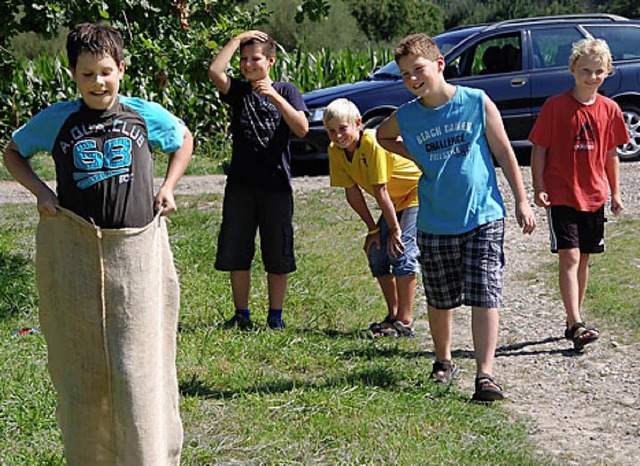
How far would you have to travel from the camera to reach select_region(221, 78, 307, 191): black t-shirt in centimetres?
652

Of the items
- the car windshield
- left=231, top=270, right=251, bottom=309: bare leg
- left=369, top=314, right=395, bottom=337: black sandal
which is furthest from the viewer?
the car windshield

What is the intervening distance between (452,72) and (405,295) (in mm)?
8076

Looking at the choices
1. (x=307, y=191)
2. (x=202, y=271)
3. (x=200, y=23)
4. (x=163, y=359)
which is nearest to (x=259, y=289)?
(x=202, y=271)

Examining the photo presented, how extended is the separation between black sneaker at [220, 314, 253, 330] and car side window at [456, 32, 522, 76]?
8356 millimetres

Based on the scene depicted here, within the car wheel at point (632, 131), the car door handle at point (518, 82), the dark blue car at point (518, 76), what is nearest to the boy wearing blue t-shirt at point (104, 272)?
the dark blue car at point (518, 76)

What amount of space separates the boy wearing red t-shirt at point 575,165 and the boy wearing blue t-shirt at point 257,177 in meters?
1.53

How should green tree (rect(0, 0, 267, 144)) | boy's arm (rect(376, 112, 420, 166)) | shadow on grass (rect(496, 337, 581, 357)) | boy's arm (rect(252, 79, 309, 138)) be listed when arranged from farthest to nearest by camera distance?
green tree (rect(0, 0, 267, 144)), shadow on grass (rect(496, 337, 581, 357)), boy's arm (rect(252, 79, 309, 138)), boy's arm (rect(376, 112, 420, 166))

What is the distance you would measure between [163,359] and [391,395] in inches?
72.0

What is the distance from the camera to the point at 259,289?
26.5ft

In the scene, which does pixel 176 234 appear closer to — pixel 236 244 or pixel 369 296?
pixel 369 296

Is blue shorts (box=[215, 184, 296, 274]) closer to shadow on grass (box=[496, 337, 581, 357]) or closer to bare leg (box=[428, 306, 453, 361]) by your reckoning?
bare leg (box=[428, 306, 453, 361])

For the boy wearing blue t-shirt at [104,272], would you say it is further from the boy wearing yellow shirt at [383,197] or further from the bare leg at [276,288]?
the bare leg at [276,288]

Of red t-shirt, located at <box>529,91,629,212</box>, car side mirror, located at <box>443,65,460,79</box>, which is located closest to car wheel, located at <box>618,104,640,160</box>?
car side mirror, located at <box>443,65,460,79</box>

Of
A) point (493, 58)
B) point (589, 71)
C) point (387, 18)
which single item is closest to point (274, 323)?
point (589, 71)
